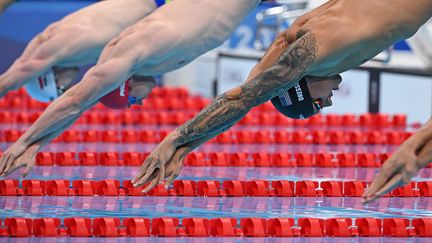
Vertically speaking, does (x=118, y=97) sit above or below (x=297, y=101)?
above

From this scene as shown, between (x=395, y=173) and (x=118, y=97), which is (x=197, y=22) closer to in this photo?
(x=118, y=97)

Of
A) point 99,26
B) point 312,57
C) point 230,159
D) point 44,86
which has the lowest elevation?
point 230,159

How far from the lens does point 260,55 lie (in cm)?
1279

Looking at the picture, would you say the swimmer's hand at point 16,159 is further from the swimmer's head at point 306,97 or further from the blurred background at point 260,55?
the blurred background at point 260,55

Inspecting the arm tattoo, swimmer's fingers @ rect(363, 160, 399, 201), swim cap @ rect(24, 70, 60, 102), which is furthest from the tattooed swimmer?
swim cap @ rect(24, 70, 60, 102)

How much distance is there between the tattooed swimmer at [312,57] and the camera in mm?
5508

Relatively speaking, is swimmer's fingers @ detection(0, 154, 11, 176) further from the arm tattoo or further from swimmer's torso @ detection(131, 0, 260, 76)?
the arm tattoo

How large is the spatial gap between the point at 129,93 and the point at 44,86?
0.95m

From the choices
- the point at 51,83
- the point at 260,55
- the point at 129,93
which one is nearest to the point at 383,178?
the point at 129,93

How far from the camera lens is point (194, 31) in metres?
7.36

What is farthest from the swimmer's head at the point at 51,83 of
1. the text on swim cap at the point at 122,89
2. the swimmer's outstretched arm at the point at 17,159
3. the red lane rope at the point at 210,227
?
the red lane rope at the point at 210,227

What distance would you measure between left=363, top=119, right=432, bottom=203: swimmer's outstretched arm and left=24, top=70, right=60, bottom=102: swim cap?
4.17m

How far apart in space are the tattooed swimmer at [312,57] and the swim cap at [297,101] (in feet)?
0.42

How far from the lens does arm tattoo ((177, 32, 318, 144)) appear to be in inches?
221
